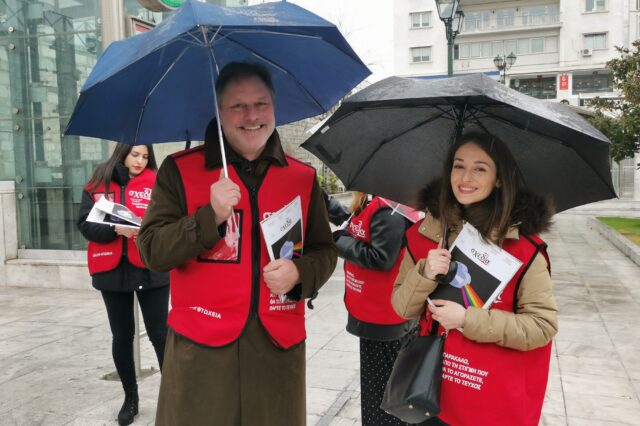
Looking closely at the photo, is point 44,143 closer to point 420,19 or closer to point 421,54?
point 421,54

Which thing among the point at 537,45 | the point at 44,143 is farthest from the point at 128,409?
the point at 537,45

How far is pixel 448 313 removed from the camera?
7.04 ft

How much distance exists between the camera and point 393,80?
7.65 feet

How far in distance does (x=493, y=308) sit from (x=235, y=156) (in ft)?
3.70

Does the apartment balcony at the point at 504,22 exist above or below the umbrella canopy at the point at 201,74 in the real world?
above

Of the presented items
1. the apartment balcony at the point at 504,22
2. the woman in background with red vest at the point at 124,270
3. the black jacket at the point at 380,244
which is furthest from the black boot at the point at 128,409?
the apartment balcony at the point at 504,22

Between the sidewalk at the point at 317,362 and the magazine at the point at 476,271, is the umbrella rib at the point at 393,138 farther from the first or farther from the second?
the sidewalk at the point at 317,362

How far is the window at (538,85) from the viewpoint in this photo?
173ft

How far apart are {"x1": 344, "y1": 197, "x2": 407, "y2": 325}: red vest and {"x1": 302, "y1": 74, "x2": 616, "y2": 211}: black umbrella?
73 cm

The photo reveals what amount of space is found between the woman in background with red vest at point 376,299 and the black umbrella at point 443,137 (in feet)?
2.13

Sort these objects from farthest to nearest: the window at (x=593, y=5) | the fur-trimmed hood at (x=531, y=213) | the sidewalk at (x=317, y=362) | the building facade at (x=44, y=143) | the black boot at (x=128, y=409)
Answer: the window at (x=593, y=5), the building facade at (x=44, y=143), the sidewalk at (x=317, y=362), the black boot at (x=128, y=409), the fur-trimmed hood at (x=531, y=213)

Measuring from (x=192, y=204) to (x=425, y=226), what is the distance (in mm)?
932

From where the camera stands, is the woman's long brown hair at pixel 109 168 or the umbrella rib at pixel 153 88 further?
the woman's long brown hair at pixel 109 168

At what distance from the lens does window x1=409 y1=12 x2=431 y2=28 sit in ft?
179
